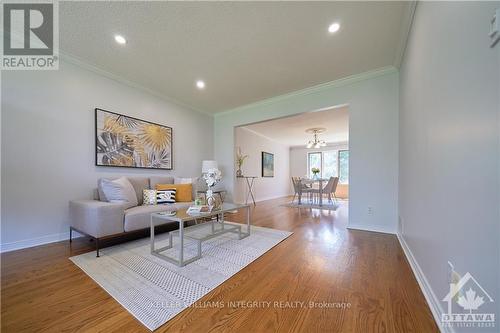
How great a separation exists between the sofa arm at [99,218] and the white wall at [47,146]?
0.55 metres

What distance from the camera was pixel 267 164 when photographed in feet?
24.1

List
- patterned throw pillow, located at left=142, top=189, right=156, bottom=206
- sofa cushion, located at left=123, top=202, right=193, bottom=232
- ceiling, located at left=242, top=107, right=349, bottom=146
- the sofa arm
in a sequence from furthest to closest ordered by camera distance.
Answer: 1. ceiling, located at left=242, top=107, right=349, bottom=146
2. patterned throw pillow, located at left=142, top=189, right=156, bottom=206
3. sofa cushion, located at left=123, top=202, right=193, bottom=232
4. the sofa arm

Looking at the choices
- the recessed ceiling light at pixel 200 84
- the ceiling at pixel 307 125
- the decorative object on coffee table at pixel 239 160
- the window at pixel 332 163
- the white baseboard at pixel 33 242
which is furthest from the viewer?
the window at pixel 332 163

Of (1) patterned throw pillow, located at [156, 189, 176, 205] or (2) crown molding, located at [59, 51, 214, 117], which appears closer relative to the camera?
(2) crown molding, located at [59, 51, 214, 117]

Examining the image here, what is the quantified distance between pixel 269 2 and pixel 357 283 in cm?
268

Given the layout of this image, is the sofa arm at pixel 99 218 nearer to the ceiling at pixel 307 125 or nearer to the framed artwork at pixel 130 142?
the framed artwork at pixel 130 142

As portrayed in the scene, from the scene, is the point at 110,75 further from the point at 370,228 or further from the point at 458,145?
the point at 370,228

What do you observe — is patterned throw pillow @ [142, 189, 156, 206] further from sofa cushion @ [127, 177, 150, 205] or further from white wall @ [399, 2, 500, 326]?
white wall @ [399, 2, 500, 326]

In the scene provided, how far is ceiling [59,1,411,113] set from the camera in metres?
1.90

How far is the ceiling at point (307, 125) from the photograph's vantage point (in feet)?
15.1

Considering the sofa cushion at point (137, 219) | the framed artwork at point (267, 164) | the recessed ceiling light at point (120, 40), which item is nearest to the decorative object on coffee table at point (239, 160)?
the framed artwork at point (267, 164)

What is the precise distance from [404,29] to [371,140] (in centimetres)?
147

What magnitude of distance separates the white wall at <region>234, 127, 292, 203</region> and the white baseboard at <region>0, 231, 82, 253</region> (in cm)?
326

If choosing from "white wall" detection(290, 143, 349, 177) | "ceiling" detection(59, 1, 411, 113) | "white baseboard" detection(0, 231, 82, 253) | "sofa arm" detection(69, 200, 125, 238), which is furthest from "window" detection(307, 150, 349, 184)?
"white baseboard" detection(0, 231, 82, 253)
